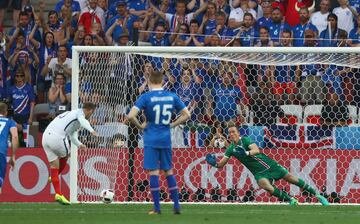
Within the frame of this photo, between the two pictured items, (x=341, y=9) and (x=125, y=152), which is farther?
(x=341, y=9)

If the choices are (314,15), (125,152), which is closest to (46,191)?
(125,152)

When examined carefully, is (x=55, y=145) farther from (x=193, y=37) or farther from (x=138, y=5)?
(x=138, y=5)

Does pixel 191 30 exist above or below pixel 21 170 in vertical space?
above

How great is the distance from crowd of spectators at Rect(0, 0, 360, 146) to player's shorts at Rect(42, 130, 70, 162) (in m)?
1.50

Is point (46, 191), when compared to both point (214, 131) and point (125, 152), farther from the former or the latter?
point (214, 131)

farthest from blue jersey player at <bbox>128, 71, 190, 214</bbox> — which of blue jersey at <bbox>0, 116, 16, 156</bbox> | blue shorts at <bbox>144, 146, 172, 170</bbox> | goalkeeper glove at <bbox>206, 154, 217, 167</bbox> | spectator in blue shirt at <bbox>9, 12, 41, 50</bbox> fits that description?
spectator in blue shirt at <bbox>9, 12, 41, 50</bbox>

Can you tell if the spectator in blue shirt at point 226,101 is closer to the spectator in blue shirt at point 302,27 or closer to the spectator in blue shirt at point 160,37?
the spectator in blue shirt at point 302,27

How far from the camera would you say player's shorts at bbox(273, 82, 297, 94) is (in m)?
20.1

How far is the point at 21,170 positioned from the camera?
2148 centimetres

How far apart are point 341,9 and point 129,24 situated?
4322 mm

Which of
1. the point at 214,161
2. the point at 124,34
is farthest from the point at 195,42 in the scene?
the point at 214,161

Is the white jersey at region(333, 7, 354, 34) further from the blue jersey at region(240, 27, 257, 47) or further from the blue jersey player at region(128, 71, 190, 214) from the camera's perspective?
the blue jersey player at region(128, 71, 190, 214)

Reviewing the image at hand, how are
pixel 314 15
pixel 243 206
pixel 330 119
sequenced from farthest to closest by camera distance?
1. pixel 314 15
2. pixel 330 119
3. pixel 243 206

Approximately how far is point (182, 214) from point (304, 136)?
15.0ft
